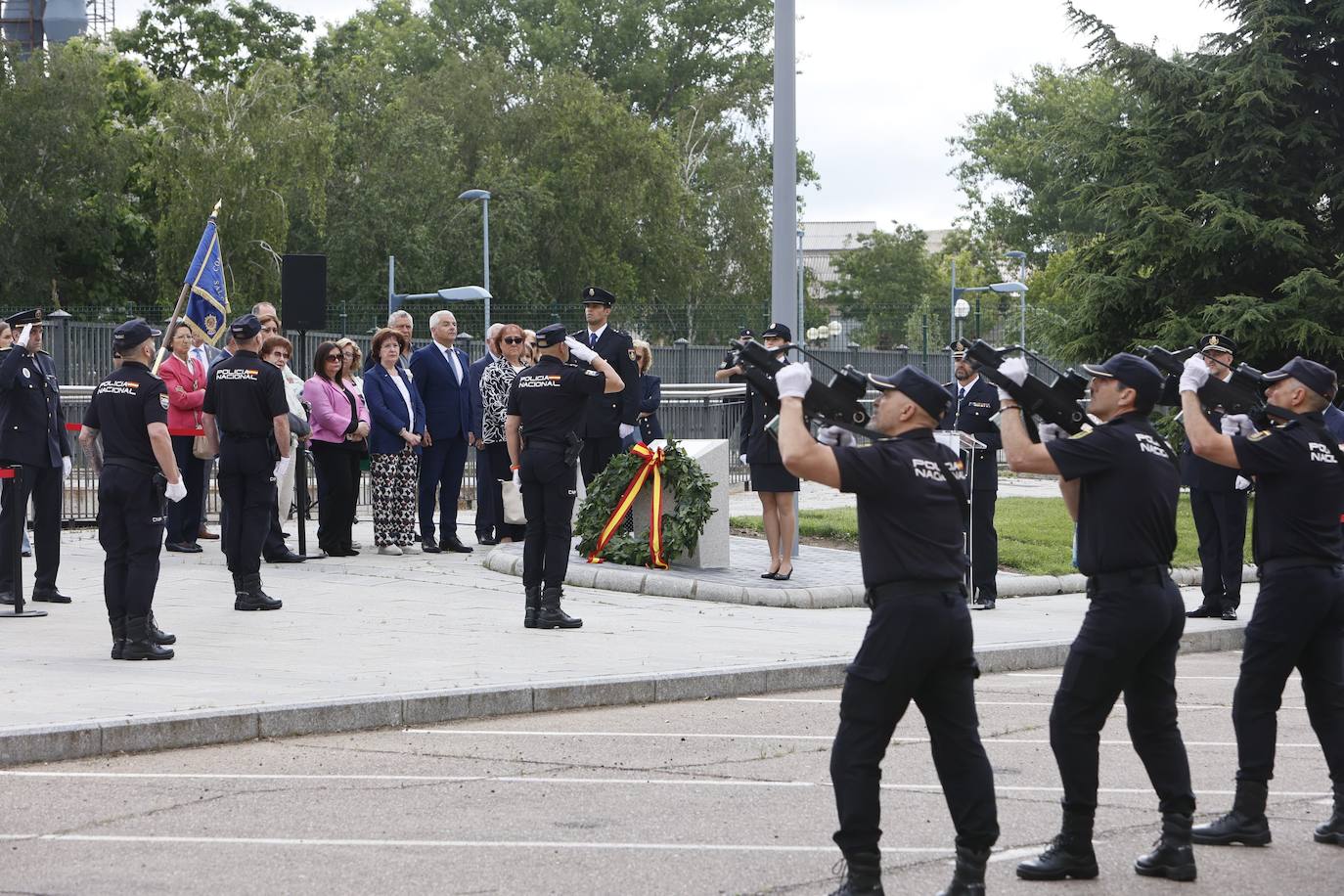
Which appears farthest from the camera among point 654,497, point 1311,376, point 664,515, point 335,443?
point 335,443

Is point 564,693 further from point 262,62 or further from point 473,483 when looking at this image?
point 262,62

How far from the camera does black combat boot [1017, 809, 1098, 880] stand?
606cm

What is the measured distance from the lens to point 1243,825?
6648 millimetres

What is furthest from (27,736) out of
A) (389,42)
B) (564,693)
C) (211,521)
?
(389,42)

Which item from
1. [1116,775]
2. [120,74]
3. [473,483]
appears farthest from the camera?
[120,74]

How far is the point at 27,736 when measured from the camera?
7.92 meters

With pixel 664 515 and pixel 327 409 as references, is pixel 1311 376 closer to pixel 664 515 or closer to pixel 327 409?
pixel 664 515

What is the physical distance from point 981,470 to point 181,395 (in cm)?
677

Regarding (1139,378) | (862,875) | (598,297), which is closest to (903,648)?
(862,875)

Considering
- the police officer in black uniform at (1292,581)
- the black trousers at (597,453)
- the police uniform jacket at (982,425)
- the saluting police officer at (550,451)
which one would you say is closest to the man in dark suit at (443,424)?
the black trousers at (597,453)

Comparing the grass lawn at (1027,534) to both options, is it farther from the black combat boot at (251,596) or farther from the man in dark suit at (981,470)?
the black combat boot at (251,596)

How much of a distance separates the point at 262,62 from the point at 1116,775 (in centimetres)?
4828

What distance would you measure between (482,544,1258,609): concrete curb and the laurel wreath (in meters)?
0.15

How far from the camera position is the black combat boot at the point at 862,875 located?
559 centimetres
